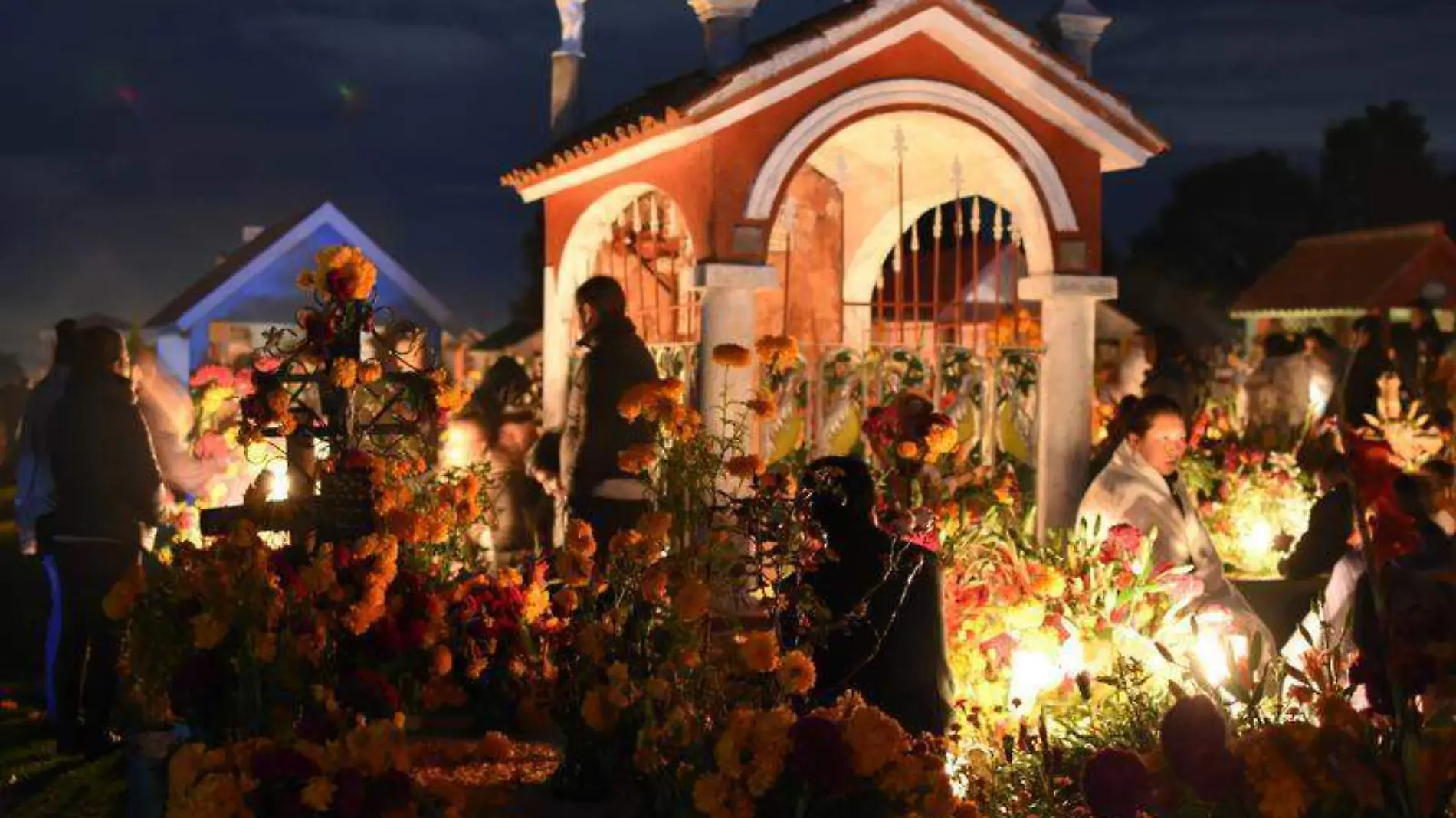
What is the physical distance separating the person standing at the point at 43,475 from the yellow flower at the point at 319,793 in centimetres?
422

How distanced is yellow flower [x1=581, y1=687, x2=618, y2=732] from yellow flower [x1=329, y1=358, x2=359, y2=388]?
169 cm

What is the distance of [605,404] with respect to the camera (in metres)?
8.26

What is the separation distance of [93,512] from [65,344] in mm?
776

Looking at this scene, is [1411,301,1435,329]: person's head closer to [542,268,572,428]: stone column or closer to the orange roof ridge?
[542,268,572,428]: stone column

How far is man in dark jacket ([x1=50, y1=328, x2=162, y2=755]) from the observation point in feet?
25.6

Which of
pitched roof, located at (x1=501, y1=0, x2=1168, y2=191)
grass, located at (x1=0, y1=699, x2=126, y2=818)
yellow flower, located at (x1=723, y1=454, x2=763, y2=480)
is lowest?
grass, located at (x1=0, y1=699, x2=126, y2=818)

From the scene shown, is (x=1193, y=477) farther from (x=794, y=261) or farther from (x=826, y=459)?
(x=826, y=459)

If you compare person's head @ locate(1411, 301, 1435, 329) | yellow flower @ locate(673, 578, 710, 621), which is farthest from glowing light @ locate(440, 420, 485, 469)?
person's head @ locate(1411, 301, 1435, 329)

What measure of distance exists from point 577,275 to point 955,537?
223 inches

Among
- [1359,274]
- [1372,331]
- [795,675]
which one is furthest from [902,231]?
[1359,274]

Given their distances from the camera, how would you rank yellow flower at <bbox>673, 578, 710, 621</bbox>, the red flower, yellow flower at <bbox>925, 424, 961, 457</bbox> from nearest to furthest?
the red flower, yellow flower at <bbox>673, 578, 710, 621</bbox>, yellow flower at <bbox>925, 424, 961, 457</bbox>

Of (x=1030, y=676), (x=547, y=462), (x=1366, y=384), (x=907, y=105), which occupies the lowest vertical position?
(x=1030, y=676)

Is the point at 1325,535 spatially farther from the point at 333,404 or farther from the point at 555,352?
the point at 555,352

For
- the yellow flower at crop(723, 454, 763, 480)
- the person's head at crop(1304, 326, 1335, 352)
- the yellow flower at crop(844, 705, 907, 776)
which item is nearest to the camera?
the yellow flower at crop(844, 705, 907, 776)
